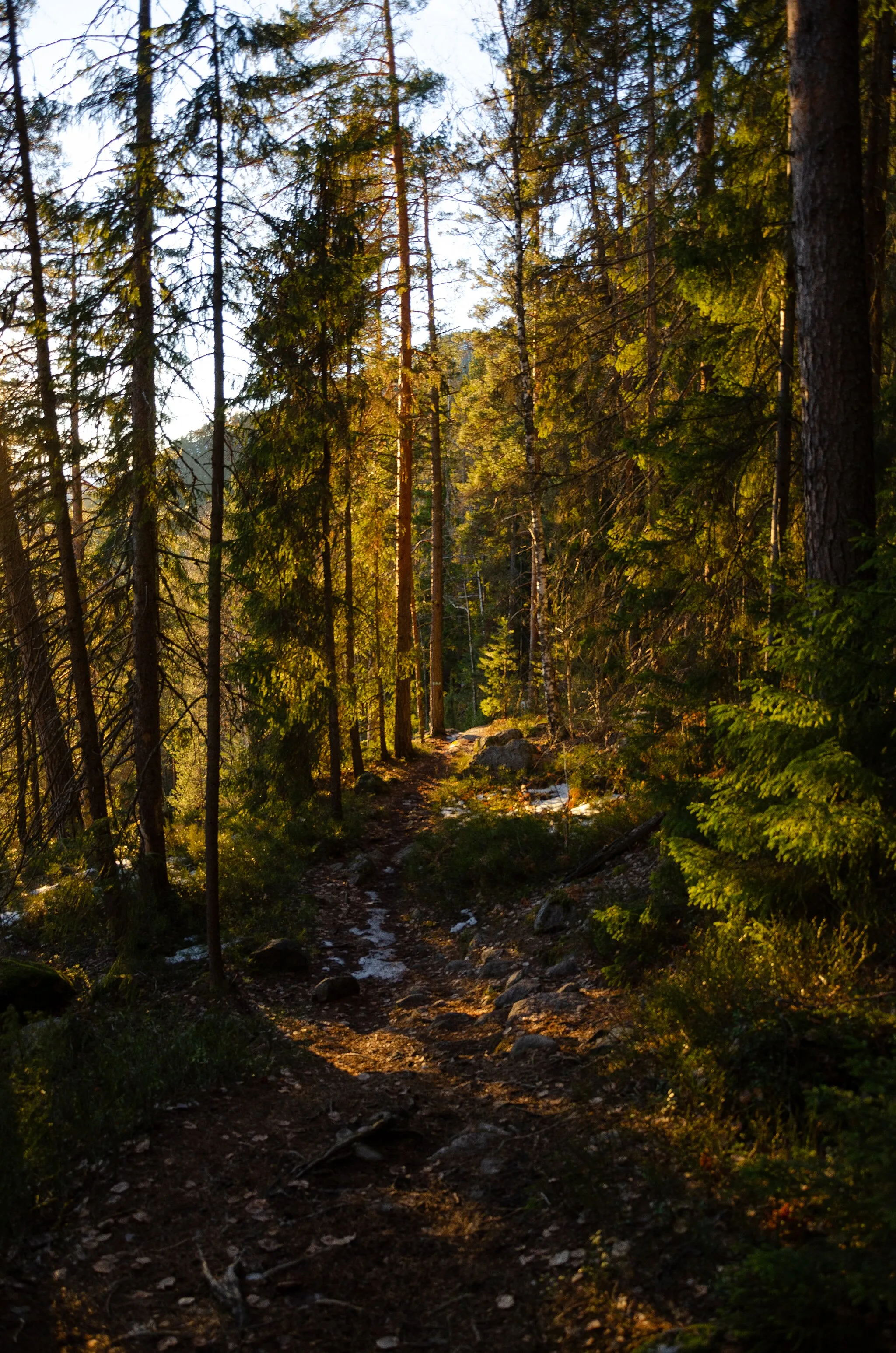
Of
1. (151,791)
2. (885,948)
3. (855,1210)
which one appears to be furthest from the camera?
(151,791)

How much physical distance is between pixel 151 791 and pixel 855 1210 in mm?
8582

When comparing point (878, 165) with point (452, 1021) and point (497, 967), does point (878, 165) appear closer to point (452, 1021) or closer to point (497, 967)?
point (497, 967)

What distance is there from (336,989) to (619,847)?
3.38 metres

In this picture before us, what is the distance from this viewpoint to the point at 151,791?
992cm

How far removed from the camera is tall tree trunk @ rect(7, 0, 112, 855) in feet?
27.6

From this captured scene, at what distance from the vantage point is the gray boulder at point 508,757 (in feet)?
53.5

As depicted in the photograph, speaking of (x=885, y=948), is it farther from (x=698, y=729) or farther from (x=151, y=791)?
(x=151, y=791)

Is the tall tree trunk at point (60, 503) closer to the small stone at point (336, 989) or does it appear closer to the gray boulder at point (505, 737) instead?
the small stone at point (336, 989)

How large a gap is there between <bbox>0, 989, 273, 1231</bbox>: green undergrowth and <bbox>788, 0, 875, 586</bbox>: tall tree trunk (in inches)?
220

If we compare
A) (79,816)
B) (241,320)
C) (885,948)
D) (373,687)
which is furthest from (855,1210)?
(373,687)

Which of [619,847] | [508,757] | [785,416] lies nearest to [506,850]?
[619,847]

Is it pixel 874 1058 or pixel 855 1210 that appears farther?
pixel 874 1058

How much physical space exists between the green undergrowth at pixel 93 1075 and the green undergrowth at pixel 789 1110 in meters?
3.21

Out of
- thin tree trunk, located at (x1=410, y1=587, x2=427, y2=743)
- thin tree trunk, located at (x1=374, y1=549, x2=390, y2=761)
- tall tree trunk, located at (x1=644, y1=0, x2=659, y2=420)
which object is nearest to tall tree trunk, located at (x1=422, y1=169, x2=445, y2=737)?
thin tree trunk, located at (x1=410, y1=587, x2=427, y2=743)
